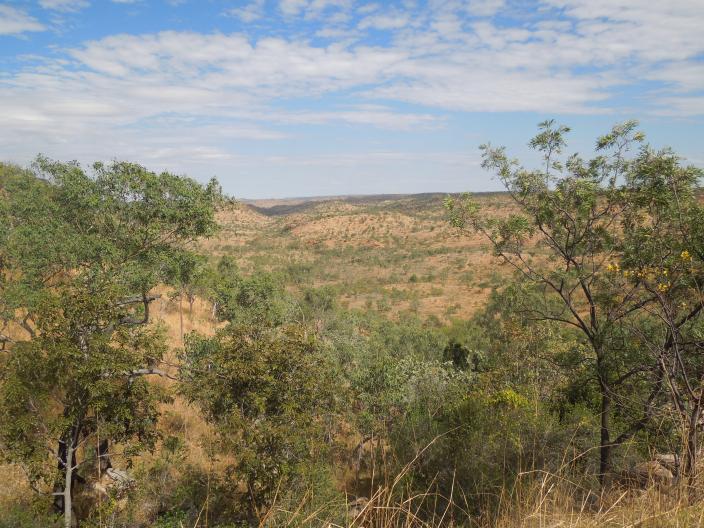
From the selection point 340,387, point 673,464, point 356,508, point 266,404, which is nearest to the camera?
point 673,464

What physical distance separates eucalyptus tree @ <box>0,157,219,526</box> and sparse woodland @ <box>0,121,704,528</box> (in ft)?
0.20

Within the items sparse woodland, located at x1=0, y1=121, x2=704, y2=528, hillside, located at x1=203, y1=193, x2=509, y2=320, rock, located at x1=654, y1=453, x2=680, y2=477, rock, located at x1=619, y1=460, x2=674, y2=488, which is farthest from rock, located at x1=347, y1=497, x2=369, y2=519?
A: hillside, located at x1=203, y1=193, x2=509, y2=320

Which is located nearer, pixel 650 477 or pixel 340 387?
pixel 650 477

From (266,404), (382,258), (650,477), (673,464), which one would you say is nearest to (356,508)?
(266,404)

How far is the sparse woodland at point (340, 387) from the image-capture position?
4934mm

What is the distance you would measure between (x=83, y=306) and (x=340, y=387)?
5.95 m

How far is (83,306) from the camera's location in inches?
343

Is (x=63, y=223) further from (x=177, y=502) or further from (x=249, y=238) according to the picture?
(x=249, y=238)

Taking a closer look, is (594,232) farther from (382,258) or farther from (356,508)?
(382,258)

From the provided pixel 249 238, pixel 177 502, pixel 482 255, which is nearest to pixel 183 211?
pixel 177 502

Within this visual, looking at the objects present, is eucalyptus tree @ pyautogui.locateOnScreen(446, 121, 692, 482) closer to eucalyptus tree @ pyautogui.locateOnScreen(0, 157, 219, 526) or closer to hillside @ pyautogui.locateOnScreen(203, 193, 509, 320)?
eucalyptus tree @ pyautogui.locateOnScreen(0, 157, 219, 526)

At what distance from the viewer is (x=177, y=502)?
11.9 meters

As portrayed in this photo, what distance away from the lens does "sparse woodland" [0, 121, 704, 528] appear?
493 cm

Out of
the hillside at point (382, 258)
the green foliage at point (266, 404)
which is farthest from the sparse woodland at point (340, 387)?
the hillside at point (382, 258)
